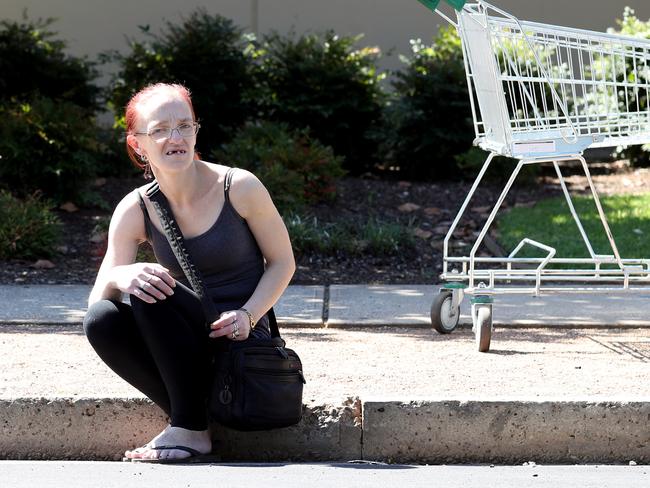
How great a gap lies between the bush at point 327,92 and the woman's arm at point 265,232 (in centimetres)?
638

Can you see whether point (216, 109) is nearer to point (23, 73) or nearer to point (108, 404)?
point (23, 73)

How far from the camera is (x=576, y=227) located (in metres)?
8.85

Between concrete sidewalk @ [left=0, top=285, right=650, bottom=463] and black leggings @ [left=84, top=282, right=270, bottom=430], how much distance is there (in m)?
0.19

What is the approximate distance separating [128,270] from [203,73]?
6817 millimetres

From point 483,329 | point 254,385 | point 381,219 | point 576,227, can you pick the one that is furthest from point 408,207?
point 254,385

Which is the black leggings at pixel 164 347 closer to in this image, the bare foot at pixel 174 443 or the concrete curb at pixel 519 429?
the bare foot at pixel 174 443

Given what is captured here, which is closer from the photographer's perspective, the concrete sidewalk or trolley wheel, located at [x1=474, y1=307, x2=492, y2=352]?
the concrete sidewalk

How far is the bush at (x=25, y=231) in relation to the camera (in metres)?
8.01

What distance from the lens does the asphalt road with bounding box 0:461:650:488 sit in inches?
150

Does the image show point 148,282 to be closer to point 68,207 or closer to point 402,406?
point 402,406

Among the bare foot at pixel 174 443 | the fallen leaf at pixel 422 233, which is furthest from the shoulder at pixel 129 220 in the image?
the fallen leaf at pixel 422 233

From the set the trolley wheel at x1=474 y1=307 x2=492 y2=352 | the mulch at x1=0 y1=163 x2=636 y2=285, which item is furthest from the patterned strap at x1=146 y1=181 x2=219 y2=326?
the mulch at x1=0 y1=163 x2=636 y2=285

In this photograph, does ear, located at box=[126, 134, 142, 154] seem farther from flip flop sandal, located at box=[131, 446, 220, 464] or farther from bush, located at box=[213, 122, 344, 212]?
bush, located at box=[213, 122, 344, 212]

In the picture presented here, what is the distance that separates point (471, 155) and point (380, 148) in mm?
978
